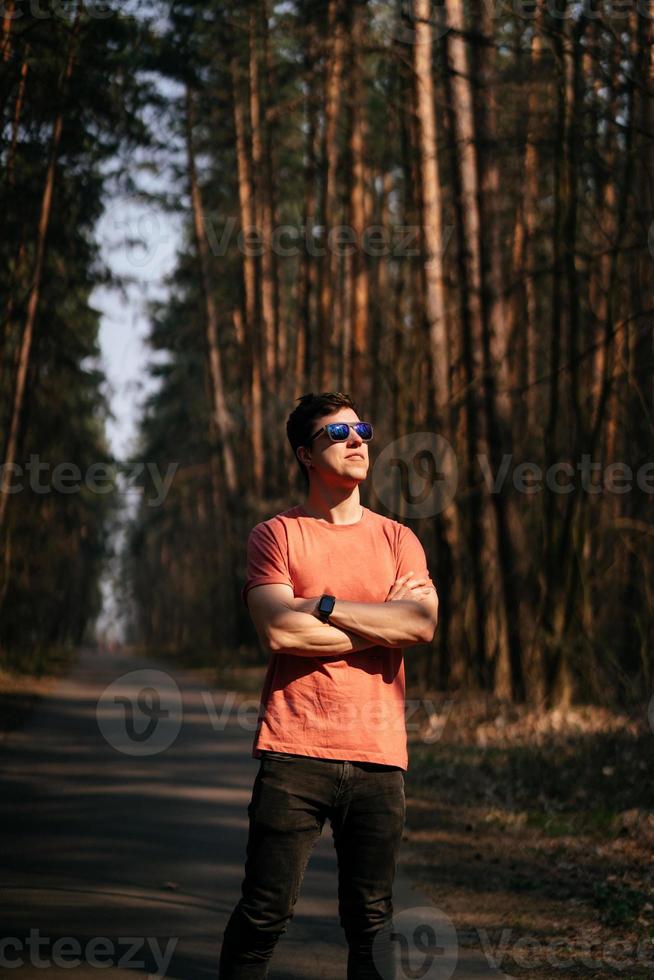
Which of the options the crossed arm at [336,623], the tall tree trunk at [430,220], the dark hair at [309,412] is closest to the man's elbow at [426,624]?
the crossed arm at [336,623]

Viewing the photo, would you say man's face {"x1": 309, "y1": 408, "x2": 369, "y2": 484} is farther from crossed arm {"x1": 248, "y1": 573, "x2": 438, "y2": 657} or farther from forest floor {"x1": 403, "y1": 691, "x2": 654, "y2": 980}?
forest floor {"x1": 403, "y1": 691, "x2": 654, "y2": 980}

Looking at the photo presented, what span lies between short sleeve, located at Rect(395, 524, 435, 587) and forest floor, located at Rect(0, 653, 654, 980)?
228cm

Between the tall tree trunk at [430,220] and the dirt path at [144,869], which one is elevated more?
the tall tree trunk at [430,220]

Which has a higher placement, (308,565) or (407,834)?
(308,565)

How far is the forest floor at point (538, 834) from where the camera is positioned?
680 centimetres

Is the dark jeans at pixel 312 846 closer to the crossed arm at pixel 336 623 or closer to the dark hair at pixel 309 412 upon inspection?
the crossed arm at pixel 336 623

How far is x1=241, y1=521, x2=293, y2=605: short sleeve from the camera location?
15.1 feet

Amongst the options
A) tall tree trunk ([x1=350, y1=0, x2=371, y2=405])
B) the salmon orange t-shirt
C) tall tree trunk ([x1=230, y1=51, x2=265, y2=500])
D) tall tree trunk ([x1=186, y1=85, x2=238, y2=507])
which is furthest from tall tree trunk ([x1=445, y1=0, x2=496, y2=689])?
tall tree trunk ([x1=186, y1=85, x2=238, y2=507])

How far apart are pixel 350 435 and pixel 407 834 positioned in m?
6.02

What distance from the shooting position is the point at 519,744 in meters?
13.3

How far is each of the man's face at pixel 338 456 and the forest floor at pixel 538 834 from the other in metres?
2.62

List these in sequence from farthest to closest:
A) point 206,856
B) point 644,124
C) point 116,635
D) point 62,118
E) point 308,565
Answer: point 116,635 → point 62,118 → point 644,124 → point 206,856 → point 308,565

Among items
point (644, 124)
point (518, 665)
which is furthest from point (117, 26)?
point (518, 665)

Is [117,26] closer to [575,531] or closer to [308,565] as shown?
[575,531]
